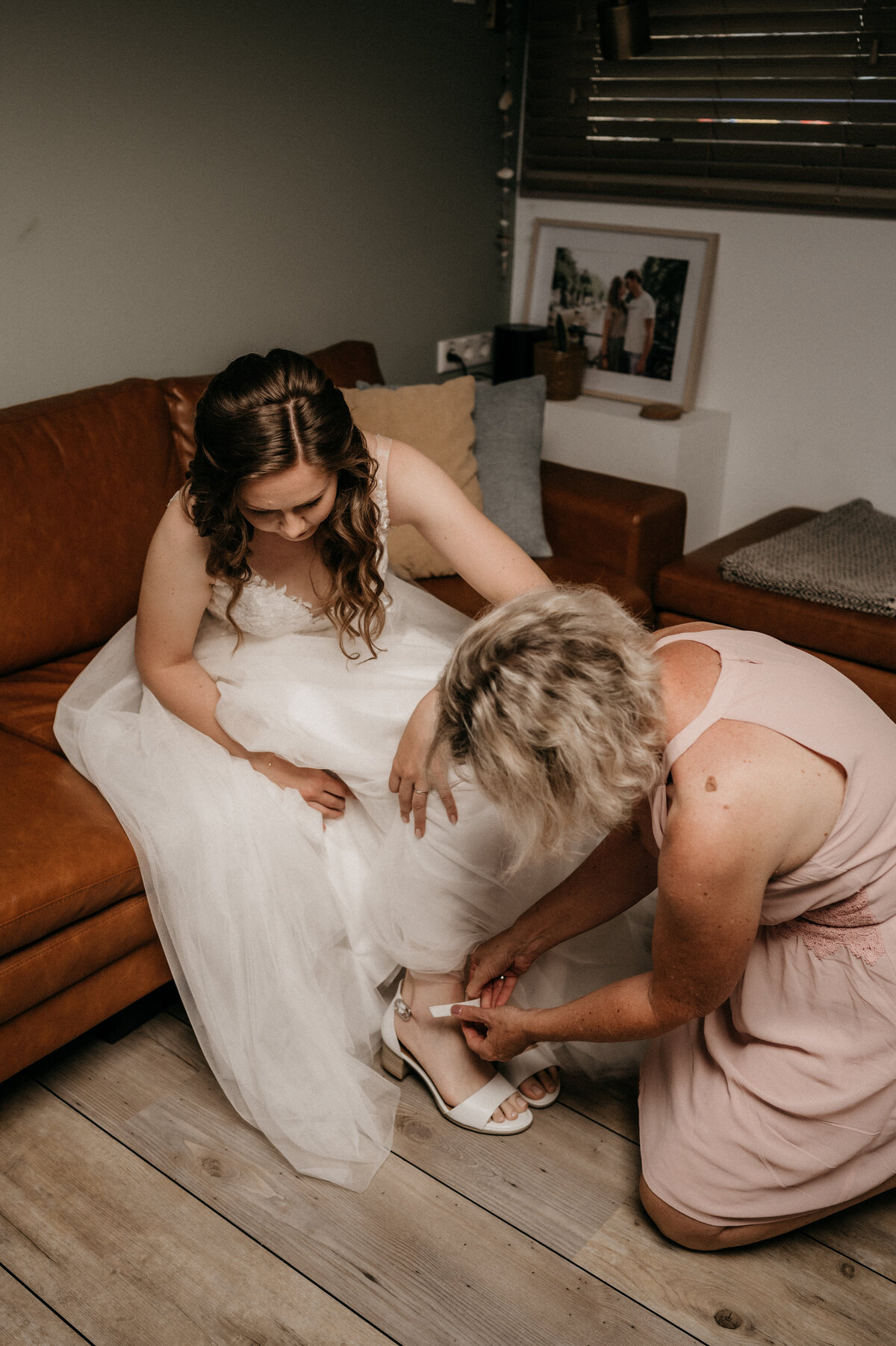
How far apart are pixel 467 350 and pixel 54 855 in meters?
2.34

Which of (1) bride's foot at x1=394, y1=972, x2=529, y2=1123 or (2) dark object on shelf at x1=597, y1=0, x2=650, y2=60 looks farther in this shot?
(2) dark object on shelf at x1=597, y1=0, x2=650, y2=60

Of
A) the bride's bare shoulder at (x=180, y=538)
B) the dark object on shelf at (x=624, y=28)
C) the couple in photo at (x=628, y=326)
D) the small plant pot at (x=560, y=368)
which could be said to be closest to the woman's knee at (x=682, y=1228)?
the bride's bare shoulder at (x=180, y=538)

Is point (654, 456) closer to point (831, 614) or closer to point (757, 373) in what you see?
point (757, 373)

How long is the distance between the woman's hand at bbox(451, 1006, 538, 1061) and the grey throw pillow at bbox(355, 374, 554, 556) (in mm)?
1252

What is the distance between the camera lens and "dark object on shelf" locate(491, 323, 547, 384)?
3.14m

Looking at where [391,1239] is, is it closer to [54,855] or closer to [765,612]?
[54,855]

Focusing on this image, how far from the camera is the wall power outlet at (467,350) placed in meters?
3.22

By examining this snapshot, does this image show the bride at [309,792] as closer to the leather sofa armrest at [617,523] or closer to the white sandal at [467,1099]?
the white sandal at [467,1099]

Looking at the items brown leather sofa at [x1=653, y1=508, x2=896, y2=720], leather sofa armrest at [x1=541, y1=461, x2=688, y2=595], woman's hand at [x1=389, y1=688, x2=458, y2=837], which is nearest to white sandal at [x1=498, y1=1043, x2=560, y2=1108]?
woman's hand at [x1=389, y1=688, x2=458, y2=837]

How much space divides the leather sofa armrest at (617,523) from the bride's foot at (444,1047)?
124 cm

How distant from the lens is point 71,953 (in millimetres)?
1441

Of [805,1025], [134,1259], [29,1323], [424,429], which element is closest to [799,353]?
[424,429]

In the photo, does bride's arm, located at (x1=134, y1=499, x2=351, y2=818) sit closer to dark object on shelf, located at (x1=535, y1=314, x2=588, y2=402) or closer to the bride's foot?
the bride's foot

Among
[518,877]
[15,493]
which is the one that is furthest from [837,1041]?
[15,493]
